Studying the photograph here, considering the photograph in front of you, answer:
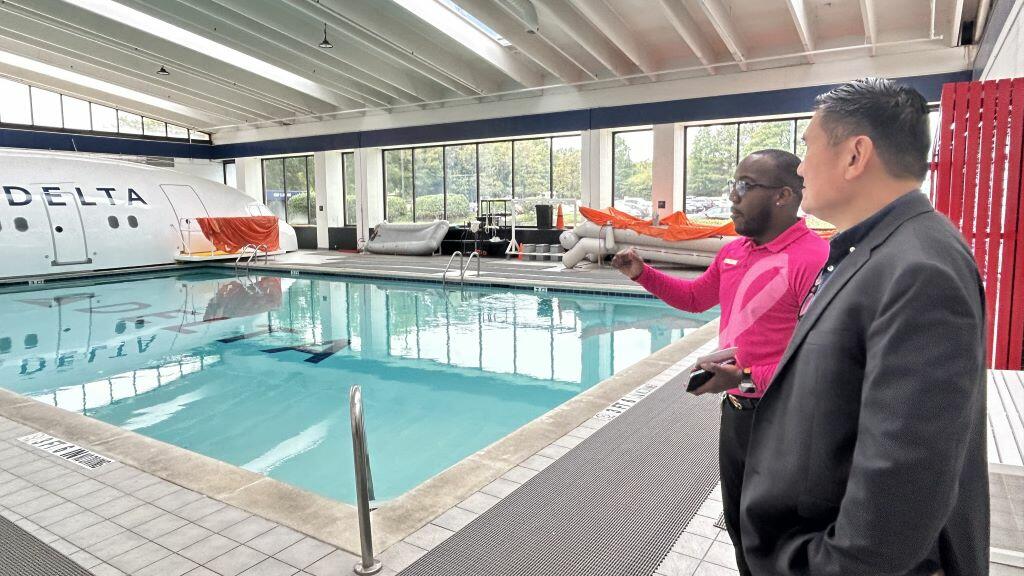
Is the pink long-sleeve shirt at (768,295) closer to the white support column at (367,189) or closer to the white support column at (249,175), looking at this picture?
the white support column at (367,189)

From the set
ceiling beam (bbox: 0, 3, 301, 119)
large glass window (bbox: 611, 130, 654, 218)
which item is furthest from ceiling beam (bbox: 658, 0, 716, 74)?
ceiling beam (bbox: 0, 3, 301, 119)

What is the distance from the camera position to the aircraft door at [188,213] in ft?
49.4

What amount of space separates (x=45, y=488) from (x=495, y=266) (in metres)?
11.0

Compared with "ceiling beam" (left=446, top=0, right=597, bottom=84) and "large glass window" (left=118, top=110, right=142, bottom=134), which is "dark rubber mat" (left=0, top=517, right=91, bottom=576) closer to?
"ceiling beam" (left=446, top=0, right=597, bottom=84)

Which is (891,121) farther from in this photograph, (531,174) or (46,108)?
(46,108)

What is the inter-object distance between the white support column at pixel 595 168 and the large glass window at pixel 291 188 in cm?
1060

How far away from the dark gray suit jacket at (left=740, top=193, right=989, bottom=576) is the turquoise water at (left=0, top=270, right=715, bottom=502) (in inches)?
121

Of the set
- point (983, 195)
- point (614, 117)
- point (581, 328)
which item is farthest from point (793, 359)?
point (614, 117)

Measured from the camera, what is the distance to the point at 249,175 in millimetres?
22047

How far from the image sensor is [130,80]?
17781 mm

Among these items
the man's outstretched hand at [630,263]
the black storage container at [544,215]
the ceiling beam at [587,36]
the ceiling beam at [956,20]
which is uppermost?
the ceiling beam at [587,36]

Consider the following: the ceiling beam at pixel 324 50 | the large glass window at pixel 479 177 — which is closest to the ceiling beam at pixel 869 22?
the large glass window at pixel 479 177

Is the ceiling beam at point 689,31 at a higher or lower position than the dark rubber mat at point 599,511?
higher

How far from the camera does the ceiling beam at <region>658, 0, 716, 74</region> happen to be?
10.5 metres
